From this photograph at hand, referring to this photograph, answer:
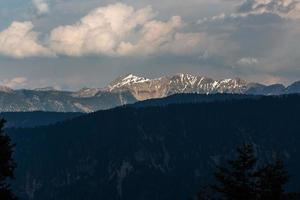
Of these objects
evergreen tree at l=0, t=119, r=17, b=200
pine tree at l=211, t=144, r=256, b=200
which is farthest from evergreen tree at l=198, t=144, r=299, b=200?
evergreen tree at l=0, t=119, r=17, b=200

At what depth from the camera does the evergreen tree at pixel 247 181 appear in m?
28.1

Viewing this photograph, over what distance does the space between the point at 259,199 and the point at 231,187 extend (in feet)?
3.88

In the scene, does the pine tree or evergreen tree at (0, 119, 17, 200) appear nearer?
the pine tree

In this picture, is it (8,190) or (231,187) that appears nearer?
(231,187)

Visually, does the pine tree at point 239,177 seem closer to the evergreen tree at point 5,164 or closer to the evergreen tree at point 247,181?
the evergreen tree at point 247,181

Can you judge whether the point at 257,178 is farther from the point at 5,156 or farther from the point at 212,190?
the point at 5,156

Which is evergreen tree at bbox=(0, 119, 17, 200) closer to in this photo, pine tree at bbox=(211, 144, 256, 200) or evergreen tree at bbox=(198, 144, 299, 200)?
evergreen tree at bbox=(198, 144, 299, 200)

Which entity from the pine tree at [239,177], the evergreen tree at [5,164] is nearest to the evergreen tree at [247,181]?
the pine tree at [239,177]

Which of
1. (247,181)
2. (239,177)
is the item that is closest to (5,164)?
(239,177)

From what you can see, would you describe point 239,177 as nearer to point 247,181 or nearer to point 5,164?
point 247,181

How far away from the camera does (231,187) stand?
28.3 meters

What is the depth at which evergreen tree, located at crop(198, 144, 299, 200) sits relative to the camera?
28078 mm

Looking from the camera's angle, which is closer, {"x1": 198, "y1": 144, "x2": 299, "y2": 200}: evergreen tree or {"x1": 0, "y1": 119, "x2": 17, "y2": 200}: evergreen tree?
{"x1": 198, "y1": 144, "x2": 299, "y2": 200}: evergreen tree

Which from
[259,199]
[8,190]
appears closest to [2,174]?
[8,190]
